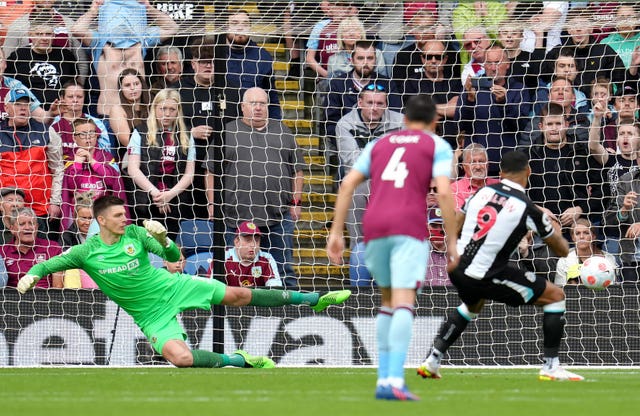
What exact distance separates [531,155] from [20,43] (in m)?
6.36

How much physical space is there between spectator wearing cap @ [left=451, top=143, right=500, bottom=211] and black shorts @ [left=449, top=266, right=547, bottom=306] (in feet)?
13.4

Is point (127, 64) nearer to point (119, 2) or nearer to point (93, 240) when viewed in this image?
point (119, 2)

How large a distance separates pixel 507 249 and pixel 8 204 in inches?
257

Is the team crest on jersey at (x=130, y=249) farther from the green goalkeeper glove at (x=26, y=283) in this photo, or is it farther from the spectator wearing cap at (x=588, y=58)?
the spectator wearing cap at (x=588, y=58)

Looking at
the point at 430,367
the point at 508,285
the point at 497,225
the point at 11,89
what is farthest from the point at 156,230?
the point at 11,89

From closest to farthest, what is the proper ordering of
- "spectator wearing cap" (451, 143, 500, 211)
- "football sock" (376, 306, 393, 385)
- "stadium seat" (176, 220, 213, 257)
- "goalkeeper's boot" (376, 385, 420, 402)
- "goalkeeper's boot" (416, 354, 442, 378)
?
"goalkeeper's boot" (376, 385, 420, 402) < "football sock" (376, 306, 393, 385) < "goalkeeper's boot" (416, 354, 442, 378) < "stadium seat" (176, 220, 213, 257) < "spectator wearing cap" (451, 143, 500, 211)

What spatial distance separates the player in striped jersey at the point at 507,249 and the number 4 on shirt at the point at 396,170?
2.05m

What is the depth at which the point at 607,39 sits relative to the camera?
1443cm

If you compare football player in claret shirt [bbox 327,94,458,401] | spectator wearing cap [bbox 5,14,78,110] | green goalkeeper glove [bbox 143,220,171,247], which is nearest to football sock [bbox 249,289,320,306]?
green goalkeeper glove [bbox 143,220,171,247]

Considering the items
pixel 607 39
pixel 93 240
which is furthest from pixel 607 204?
pixel 93 240

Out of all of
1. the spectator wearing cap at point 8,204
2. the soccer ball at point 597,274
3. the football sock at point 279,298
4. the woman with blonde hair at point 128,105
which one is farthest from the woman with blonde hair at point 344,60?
the soccer ball at point 597,274

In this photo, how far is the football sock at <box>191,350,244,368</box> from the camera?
11133 millimetres

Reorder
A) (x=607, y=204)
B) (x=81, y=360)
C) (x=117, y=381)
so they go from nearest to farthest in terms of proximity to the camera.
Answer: (x=117, y=381) < (x=81, y=360) < (x=607, y=204)

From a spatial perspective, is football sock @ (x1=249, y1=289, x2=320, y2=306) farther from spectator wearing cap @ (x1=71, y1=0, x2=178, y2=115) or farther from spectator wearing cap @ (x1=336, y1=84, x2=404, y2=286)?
spectator wearing cap @ (x1=71, y1=0, x2=178, y2=115)
